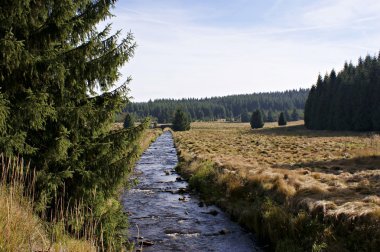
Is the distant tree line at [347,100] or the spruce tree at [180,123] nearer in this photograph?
the distant tree line at [347,100]

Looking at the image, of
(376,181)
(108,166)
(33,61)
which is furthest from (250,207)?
(33,61)

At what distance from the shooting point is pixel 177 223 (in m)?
13.0

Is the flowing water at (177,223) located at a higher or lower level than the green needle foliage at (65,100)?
lower

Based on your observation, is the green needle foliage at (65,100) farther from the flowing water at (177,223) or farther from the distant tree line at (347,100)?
the distant tree line at (347,100)

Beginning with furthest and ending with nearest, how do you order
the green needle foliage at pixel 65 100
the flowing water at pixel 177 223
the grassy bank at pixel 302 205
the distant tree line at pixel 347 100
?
the distant tree line at pixel 347 100
the flowing water at pixel 177 223
the grassy bank at pixel 302 205
the green needle foliage at pixel 65 100

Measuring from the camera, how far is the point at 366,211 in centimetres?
873

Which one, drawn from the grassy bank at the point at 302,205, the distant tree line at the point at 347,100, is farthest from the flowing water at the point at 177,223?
the distant tree line at the point at 347,100

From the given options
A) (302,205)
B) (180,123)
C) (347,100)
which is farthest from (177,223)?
(180,123)

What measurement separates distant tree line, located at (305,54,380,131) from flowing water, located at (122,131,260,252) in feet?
186

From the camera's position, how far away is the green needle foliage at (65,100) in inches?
261

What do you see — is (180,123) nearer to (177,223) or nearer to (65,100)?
(177,223)

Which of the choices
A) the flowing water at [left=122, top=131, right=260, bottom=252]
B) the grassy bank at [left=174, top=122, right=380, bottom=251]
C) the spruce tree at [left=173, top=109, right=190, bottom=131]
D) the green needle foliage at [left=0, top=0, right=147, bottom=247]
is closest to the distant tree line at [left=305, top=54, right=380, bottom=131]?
the spruce tree at [left=173, top=109, right=190, bottom=131]

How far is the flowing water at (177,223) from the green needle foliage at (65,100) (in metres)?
1.71

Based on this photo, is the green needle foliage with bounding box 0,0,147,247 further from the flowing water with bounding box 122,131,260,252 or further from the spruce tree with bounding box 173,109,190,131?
the spruce tree with bounding box 173,109,190,131
